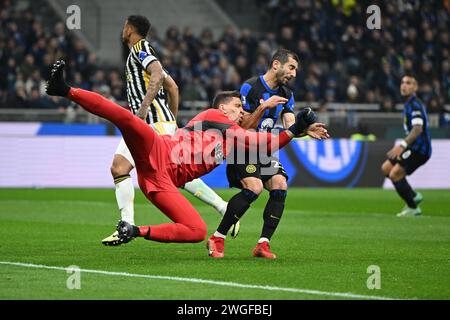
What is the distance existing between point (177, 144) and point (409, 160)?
26.7ft

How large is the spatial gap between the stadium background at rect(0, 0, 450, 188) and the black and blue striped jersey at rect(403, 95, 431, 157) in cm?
606

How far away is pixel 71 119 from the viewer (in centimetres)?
2323

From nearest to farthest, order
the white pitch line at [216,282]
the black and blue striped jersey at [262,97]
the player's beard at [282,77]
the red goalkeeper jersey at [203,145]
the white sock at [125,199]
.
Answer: the white pitch line at [216,282] → the red goalkeeper jersey at [203,145] → the player's beard at [282,77] → the black and blue striped jersey at [262,97] → the white sock at [125,199]

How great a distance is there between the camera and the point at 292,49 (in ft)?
98.2

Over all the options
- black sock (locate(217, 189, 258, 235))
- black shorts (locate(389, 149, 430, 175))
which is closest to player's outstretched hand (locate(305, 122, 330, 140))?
black sock (locate(217, 189, 258, 235))

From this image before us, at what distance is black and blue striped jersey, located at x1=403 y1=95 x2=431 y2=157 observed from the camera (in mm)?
16703

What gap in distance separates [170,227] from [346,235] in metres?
4.03

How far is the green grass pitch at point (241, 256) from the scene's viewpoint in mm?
7371

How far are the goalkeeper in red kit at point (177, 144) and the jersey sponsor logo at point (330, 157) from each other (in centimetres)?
1319

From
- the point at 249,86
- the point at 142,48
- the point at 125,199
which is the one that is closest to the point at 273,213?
the point at 249,86

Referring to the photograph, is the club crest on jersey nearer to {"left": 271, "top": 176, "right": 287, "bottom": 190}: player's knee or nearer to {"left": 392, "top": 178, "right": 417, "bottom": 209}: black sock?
{"left": 271, "top": 176, "right": 287, "bottom": 190}: player's knee

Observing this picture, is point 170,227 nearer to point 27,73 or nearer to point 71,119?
point 71,119

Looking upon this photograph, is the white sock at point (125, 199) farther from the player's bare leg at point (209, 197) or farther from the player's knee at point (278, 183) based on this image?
the player's knee at point (278, 183)

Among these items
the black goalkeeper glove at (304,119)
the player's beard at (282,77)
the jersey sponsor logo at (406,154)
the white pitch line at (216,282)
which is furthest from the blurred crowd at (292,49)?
the black goalkeeper glove at (304,119)
